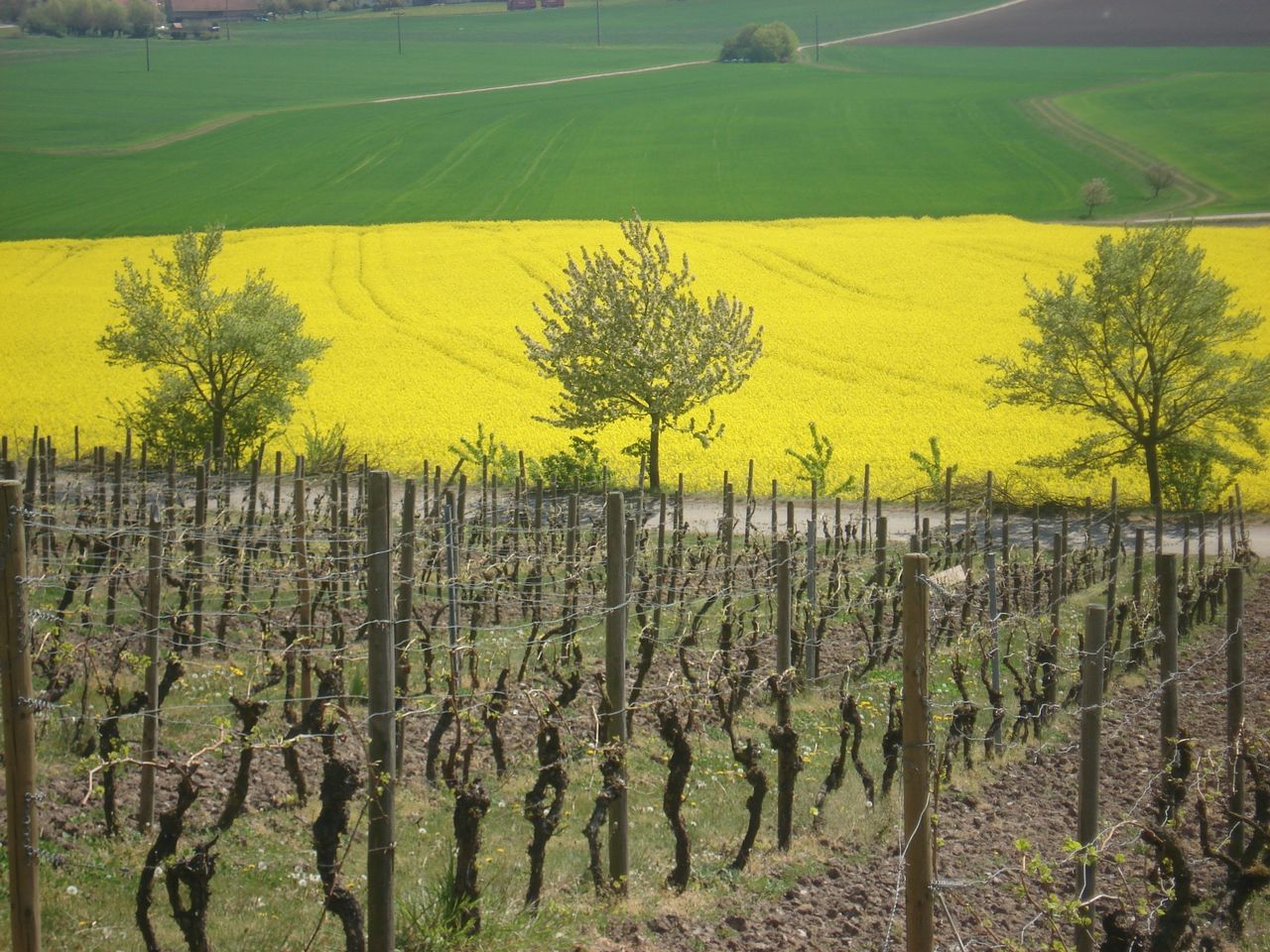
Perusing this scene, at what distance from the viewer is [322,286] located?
4362cm

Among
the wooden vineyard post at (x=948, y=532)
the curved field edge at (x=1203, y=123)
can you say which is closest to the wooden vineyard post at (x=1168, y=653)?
the wooden vineyard post at (x=948, y=532)

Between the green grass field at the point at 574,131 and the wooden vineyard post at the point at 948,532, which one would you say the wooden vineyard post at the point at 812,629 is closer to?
the wooden vineyard post at the point at 948,532

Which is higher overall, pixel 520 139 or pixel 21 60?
pixel 21 60

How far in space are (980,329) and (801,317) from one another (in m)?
5.06

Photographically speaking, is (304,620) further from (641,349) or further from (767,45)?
(767,45)

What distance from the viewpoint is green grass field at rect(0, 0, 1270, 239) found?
64.2m

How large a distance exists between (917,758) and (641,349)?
2059 centimetres

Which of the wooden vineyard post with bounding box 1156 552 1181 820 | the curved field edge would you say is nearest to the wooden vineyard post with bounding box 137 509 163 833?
the wooden vineyard post with bounding box 1156 552 1181 820

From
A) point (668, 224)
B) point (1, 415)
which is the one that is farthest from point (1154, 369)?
point (668, 224)

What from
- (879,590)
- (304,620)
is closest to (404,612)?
(304,620)

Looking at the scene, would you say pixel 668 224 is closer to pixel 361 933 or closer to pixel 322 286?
pixel 322 286

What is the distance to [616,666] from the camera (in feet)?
27.2

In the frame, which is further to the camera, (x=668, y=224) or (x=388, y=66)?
(x=388, y=66)

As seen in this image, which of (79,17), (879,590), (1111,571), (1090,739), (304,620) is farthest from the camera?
(79,17)
